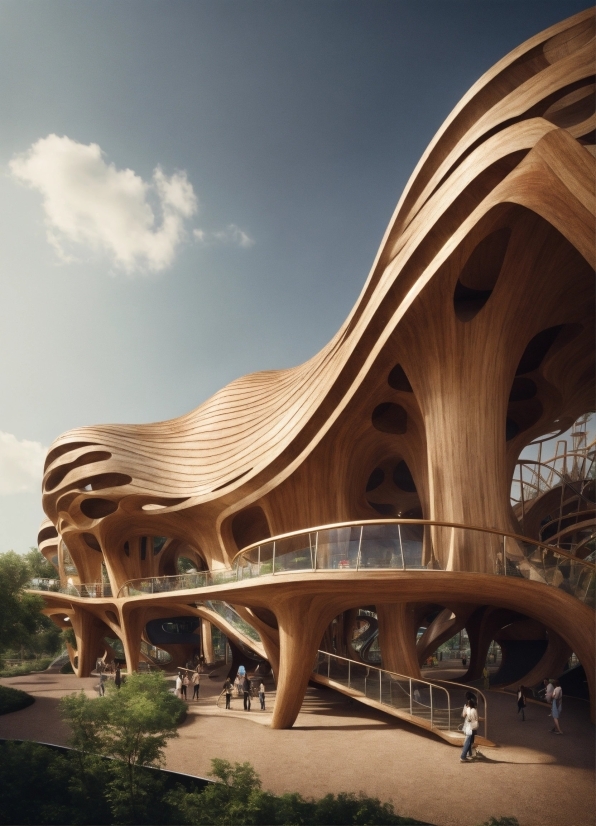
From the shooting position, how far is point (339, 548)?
37.1 feet

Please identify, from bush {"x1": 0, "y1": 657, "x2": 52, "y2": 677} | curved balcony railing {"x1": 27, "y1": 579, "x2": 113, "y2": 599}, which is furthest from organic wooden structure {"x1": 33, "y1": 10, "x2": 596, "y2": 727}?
bush {"x1": 0, "y1": 657, "x2": 52, "y2": 677}

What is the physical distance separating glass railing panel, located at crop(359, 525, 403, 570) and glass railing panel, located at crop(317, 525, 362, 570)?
5.9 inches

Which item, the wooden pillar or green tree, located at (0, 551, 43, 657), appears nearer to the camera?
green tree, located at (0, 551, 43, 657)

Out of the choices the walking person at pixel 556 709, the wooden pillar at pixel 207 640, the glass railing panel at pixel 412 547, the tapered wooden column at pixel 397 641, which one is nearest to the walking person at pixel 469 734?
the glass railing panel at pixel 412 547

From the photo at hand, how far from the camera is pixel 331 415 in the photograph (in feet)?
57.8

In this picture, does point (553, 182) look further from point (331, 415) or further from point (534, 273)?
point (331, 415)

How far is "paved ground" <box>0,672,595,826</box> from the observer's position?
8008 mm

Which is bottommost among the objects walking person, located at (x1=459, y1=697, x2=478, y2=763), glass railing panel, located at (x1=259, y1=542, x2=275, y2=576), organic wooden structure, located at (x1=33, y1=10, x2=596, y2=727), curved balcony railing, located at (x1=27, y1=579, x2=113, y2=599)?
walking person, located at (x1=459, y1=697, x2=478, y2=763)

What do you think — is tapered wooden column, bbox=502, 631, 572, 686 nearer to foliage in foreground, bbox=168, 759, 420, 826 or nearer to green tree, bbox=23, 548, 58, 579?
foliage in foreground, bbox=168, 759, 420, 826

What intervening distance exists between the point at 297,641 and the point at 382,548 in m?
3.28

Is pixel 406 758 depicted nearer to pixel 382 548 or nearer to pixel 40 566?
pixel 382 548

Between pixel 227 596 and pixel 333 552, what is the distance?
4.01 m

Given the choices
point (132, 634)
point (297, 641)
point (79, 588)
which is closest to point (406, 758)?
point (297, 641)

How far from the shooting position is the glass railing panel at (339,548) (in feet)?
36.4
